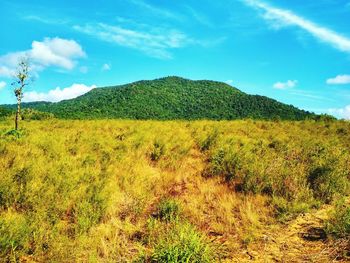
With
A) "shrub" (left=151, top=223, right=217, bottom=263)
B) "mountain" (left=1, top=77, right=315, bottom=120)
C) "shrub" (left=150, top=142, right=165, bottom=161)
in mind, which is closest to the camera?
"shrub" (left=151, top=223, right=217, bottom=263)

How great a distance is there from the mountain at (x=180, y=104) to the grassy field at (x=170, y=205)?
7745 cm

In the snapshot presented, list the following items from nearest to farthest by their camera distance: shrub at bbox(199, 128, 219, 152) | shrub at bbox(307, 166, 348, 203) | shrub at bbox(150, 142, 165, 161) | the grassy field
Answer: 1. the grassy field
2. shrub at bbox(307, 166, 348, 203)
3. shrub at bbox(150, 142, 165, 161)
4. shrub at bbox(199, 128, 219, 152)

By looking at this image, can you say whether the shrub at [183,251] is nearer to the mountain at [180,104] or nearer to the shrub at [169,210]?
the shrub at [169,210]

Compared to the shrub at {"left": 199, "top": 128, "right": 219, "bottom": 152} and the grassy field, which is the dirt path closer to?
the grassy field

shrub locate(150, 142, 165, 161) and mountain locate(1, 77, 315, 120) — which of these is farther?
mountain locate(1, 77, 315, 120)

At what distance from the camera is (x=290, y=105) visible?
106000 mm

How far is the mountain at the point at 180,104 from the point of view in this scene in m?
98.6

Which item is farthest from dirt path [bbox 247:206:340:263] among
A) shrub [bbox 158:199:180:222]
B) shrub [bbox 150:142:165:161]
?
shrub [bbox 150:142:165:161]

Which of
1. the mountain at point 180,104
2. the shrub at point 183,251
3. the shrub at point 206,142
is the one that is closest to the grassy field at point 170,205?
the shrub at point 183,251

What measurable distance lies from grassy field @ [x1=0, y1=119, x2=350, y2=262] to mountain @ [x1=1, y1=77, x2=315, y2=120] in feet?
254

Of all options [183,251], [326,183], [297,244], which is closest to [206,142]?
[326,183]

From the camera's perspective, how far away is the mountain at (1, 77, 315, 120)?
9856 cm

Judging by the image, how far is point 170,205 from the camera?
640 centimetres

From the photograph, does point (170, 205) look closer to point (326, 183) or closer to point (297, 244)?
point (297, 244)
